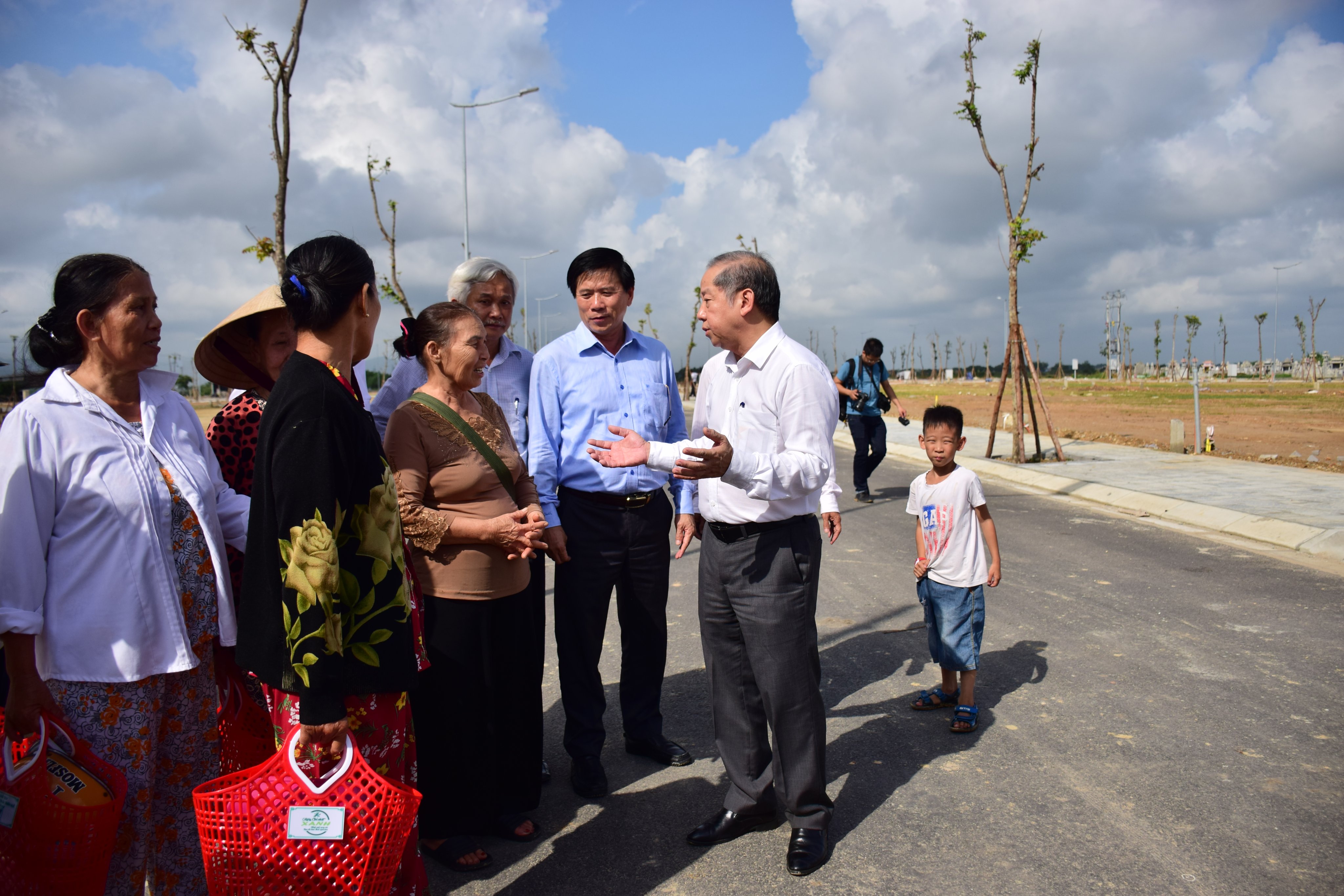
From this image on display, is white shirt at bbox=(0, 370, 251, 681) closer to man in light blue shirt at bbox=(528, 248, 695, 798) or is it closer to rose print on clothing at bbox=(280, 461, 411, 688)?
rose print on clothing at bbox=(280, 461, 411, 688)

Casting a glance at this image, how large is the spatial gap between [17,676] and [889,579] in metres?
5.91

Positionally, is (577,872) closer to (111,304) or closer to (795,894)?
(795,894)

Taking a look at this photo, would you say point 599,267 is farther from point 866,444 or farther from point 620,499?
point 866,444

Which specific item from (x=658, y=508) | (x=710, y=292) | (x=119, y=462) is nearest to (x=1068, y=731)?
(x=658, y=508)

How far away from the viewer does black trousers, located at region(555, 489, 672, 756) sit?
12.1 ft

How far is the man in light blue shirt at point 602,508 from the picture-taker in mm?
3727

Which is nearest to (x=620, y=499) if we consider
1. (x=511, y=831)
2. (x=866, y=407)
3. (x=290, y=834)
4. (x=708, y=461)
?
(x=708, y=461)

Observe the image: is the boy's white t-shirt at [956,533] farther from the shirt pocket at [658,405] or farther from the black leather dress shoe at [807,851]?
the black leather dress shoe at [807,851]

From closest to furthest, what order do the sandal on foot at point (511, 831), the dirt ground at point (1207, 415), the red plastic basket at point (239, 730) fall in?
the red plastic basket at point (239, 730) < the sandal on foot at point (511, 831) < the dirt ground at point (1207, 415)

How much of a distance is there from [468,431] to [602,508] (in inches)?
33.2

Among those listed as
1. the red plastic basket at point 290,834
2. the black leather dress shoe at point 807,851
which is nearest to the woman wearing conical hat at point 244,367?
the red plastic basket at point 290,834

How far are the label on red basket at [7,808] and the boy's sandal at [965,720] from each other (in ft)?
11.3

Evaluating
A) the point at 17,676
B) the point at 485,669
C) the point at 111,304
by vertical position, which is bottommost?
the point at 485,669

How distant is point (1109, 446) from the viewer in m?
17.0
